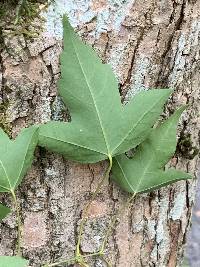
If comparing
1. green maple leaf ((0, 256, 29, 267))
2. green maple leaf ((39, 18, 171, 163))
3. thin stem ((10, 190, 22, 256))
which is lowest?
green maple leaf ((0, 256, 29, 267))

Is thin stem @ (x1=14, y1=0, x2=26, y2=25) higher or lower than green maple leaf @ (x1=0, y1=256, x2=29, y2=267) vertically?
higher

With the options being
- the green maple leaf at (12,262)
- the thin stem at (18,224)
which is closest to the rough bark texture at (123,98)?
the thin stem at (18,224)

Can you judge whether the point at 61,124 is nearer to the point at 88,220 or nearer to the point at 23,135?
the point at 23,135

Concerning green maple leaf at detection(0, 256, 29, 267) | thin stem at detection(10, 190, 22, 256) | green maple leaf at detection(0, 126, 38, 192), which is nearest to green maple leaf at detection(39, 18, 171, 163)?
green maple leaf at detection(0, 126, 38, 192)

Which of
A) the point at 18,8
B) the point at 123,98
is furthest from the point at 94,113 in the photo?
the point at 18,8

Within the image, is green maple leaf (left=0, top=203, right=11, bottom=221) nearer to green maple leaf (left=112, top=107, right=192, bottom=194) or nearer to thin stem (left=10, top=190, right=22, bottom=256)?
thin stem (left=10, top=190, right=22, bottom=256)

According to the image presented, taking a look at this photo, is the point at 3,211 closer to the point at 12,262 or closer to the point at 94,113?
the point at 12,262

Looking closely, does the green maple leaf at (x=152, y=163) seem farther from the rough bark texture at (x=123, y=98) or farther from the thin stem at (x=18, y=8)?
the thin stem at (x=18, y=8)
